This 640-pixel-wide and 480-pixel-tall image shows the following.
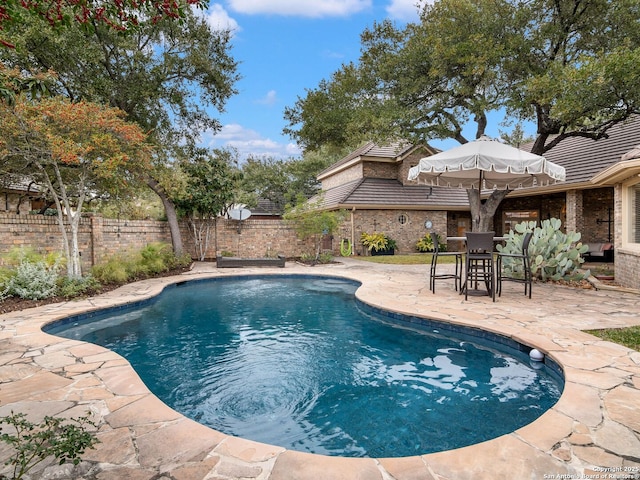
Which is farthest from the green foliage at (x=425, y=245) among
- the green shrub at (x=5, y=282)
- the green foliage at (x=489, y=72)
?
the green shrub at (x=5, y=282)

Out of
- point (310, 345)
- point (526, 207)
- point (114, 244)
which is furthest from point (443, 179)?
point (526, 207)

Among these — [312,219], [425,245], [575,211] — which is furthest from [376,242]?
[575,211]

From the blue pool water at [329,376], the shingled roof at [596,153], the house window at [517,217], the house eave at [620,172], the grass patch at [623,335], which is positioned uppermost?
the shingled roof at [596,153]

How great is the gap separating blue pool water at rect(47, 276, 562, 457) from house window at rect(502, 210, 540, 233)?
1507cm

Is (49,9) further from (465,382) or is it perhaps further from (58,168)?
(58,168)

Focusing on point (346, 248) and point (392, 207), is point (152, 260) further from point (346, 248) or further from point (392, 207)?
point (392, 207)

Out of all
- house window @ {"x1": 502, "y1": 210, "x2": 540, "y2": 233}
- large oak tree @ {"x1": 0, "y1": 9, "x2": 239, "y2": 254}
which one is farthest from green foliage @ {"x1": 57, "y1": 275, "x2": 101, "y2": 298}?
→ house window @ {"x1": 502, "y1": 210, "x2": 540, "y2": 233}

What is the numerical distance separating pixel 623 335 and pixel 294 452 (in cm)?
465

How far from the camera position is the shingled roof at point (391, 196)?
Result: 17.8m

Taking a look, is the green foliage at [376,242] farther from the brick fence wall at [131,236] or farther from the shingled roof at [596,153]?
the shingled roof at [596,153]

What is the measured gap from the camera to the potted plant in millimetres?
17703

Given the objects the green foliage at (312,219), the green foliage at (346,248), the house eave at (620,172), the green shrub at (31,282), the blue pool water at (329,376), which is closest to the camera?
the blue pool water at (329,376)

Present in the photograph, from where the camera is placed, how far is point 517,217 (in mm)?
19297

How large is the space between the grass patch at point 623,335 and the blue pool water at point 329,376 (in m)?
1.11
